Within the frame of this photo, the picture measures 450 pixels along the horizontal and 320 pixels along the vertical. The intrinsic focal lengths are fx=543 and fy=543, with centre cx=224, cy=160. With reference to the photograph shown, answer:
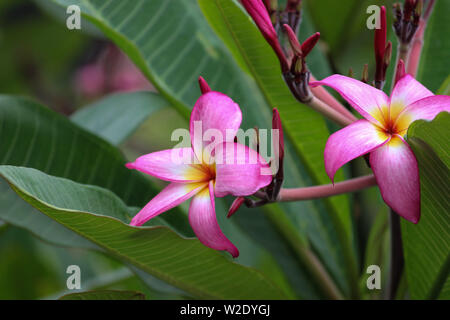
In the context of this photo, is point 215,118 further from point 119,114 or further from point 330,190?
point 119,114

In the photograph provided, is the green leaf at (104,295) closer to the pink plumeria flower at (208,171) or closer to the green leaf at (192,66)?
the pink plumeria flower at (208,171)

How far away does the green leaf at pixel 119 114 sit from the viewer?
2.61ft

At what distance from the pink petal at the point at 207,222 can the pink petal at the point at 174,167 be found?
0.8 inches

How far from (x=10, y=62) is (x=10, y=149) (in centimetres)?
106

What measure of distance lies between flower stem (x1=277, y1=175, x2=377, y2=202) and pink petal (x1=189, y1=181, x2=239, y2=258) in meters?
0.06

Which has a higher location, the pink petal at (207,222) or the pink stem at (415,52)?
the pink stem at (415,52)

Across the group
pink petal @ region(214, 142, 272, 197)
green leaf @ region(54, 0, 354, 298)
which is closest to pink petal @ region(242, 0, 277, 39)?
pink petal @ region(214, 142, 272, 197)

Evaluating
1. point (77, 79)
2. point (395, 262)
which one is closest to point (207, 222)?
point (395, 262)

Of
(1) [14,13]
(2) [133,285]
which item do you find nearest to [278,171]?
(2) [133,285]

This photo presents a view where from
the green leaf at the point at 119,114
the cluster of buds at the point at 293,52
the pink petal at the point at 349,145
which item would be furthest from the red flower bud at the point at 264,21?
the green leaf at the point at 119,114

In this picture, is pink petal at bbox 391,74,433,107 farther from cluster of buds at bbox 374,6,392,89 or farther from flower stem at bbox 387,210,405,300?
flower stem at bbox 387,210,405,300

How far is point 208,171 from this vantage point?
1.53 feet

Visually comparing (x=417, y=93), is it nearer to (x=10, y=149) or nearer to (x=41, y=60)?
(x=10, y=149)

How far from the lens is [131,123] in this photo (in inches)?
31.4
